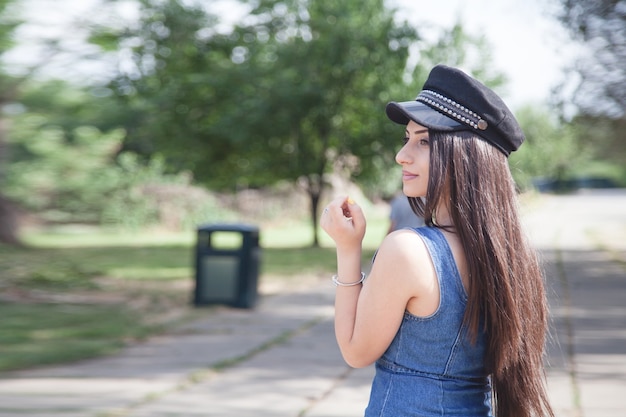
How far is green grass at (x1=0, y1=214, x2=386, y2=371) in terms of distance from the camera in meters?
8.57

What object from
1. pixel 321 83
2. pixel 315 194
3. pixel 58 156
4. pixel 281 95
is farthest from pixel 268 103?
pixel 58 156

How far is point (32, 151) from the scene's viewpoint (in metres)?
9.84

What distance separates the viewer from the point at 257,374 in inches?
284

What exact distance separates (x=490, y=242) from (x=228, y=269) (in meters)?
9.56

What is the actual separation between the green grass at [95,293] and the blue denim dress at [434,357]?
622 centimetres

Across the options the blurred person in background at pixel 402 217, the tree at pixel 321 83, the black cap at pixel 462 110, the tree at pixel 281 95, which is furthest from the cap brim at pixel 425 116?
the tree at pixel 321 83

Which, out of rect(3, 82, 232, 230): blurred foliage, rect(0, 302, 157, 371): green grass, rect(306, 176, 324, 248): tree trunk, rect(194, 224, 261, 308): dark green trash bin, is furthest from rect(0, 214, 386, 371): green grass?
rect(3, 82, 232, 230): blurred foliage

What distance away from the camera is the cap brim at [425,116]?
1.95m

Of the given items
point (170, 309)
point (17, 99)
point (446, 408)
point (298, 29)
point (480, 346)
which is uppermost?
point (298, 29)

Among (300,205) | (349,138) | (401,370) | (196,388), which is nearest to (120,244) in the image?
(349,138)

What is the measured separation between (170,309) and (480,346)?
9631 mm

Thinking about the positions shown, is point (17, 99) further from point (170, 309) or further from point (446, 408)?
point (446, 408)

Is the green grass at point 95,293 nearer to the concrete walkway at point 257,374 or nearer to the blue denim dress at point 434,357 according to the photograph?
the concrete walkway at point 257,374

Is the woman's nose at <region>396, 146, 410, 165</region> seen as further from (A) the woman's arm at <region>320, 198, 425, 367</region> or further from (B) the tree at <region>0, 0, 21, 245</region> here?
(B) the tree at <region>0, 0, 21, 245</region>
